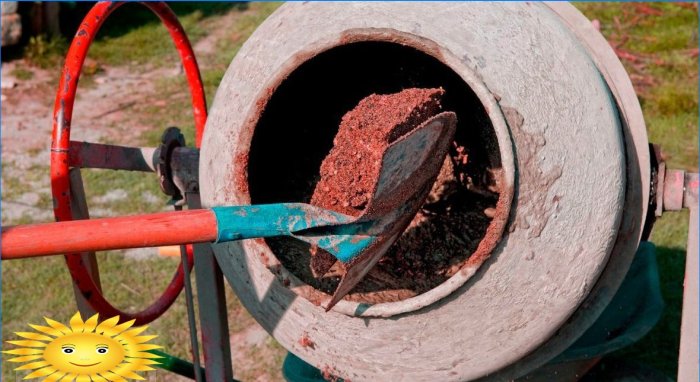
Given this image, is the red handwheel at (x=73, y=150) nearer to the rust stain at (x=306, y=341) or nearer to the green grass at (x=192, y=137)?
the rust stain at (x=306, y=341)

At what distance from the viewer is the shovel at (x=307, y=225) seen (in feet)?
5.34

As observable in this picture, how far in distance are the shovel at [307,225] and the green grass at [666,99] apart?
69.2 inches

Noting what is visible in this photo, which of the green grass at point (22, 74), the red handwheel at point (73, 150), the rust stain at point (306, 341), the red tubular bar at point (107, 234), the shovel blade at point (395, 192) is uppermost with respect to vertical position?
the green grass at point (22, 74)

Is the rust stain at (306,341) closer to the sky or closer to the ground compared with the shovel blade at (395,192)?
closer to the ground

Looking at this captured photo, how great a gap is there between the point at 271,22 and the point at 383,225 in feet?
2.06

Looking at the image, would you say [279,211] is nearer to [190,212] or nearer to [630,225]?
[190,212]

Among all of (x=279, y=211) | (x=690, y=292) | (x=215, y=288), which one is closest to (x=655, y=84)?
(x=690, y=292)

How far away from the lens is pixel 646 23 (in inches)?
277

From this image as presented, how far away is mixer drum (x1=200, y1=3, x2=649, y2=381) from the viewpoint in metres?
2.03

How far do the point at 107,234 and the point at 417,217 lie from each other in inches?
48.2

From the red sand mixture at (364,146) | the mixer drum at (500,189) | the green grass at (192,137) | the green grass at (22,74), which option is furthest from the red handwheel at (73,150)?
the green grass at (22,74)

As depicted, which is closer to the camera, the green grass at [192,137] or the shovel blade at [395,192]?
the shovel blade at [395,192]

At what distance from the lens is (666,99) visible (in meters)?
5.57

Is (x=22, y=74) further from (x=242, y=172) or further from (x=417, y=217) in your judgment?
(x=242, y=172)
